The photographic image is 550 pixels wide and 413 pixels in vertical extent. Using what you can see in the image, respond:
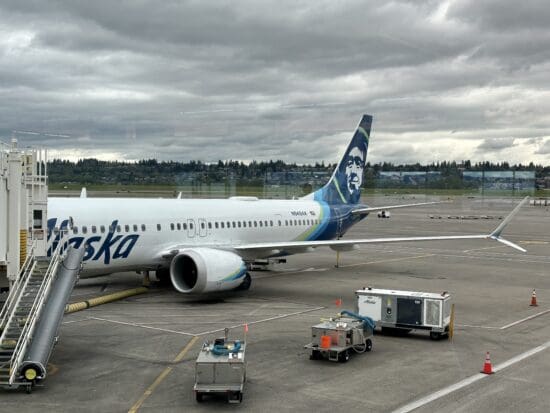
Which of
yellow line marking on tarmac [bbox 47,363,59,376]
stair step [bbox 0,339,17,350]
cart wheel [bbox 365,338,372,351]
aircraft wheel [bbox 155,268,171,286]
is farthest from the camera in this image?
aircraft wheel [bbox 155,268,171,286]

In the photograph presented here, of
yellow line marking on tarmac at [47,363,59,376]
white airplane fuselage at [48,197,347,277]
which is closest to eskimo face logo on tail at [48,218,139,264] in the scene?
white airplane fuselage at [48,197,347,277]

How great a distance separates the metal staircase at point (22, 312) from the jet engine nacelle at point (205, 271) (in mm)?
7260

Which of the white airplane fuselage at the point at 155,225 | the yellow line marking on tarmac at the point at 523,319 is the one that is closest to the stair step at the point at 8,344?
the white airplane fuselage at the point at 155,225

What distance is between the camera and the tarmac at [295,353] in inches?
526

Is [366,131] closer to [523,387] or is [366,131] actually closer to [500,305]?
[500,305]

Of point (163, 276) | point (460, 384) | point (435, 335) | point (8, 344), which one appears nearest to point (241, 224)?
point (163, 276)

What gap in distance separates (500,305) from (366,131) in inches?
637

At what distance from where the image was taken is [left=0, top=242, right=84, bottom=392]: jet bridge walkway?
13977 mm

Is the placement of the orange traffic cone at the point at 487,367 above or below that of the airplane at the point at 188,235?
below

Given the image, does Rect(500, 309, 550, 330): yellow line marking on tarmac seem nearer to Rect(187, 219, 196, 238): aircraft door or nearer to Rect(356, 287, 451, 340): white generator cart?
Rect(356, 287, 451, 340): white generator cart

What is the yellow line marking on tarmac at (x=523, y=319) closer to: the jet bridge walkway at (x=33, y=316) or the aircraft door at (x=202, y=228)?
the aircraft door at (x=202, y=228)

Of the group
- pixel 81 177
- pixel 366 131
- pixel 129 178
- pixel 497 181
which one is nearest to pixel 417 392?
pixel 366 131

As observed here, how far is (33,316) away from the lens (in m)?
15.1

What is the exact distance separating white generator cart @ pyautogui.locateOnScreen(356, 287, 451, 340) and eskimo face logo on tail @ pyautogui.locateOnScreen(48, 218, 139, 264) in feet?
32.4
